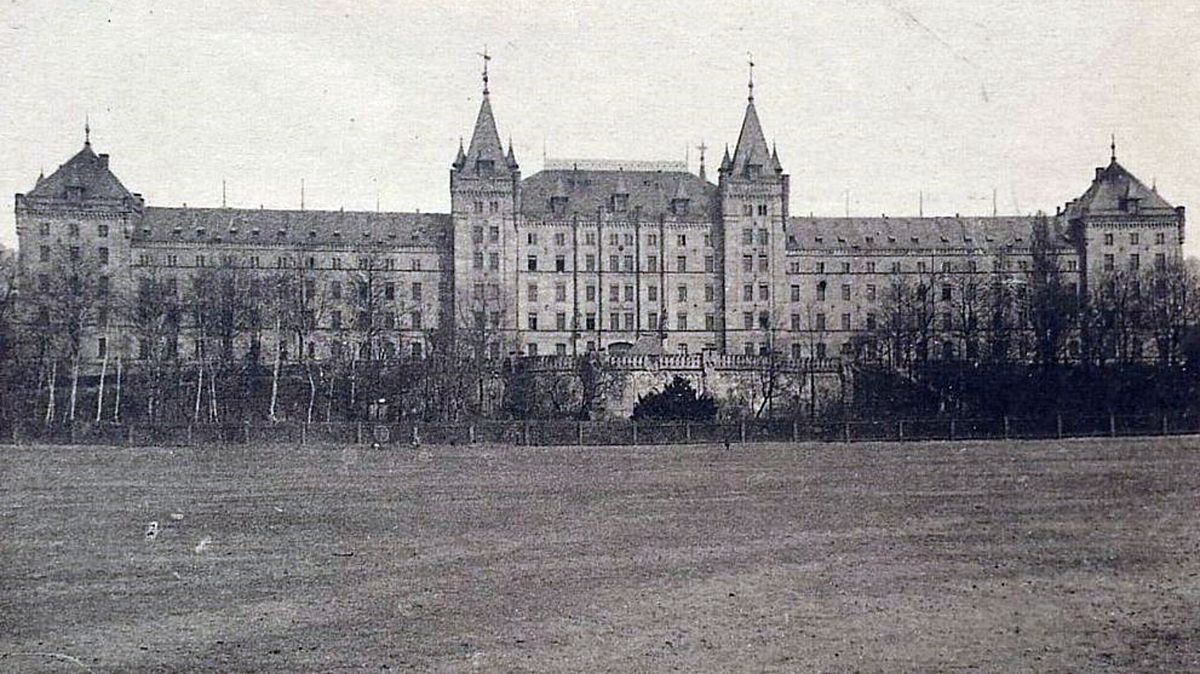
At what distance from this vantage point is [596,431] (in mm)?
39406

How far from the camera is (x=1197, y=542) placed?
15.5m

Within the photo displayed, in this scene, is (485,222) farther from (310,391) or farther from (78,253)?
(310,391)

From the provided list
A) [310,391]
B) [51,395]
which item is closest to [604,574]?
[51,395]

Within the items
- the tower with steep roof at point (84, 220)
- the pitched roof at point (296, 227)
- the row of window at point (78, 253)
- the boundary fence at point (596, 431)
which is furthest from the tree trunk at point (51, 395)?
the pitched roof at point (296, 227)

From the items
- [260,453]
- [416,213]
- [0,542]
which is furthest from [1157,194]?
[0,542]

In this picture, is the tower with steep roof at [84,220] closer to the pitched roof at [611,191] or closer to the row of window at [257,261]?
the row of window at [257,261]

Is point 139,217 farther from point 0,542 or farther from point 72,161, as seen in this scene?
point 0,542

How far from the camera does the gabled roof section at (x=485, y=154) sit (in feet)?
243

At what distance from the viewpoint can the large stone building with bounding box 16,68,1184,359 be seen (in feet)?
240

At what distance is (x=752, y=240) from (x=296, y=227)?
29974 millimetres

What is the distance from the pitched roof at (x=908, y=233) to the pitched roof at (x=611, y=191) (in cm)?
677

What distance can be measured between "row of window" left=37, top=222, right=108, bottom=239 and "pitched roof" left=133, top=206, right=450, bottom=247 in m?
3.07

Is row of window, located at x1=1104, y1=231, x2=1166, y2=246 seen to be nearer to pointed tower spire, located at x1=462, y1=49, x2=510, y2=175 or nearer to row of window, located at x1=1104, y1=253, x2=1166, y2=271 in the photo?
row of window, located at x1=1104, y1=253, x2=1166, y2=271

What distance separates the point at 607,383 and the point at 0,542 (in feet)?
122
